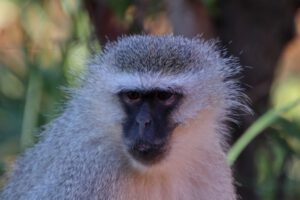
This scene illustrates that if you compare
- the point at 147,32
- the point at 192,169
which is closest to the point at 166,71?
the point at 192,169

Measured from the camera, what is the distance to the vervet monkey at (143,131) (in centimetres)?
454

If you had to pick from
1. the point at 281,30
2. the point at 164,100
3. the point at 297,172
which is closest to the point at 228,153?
the point at 164,100

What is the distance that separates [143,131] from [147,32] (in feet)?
6.71

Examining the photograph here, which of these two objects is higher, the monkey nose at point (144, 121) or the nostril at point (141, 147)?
the monkey nose at point (144, 121)

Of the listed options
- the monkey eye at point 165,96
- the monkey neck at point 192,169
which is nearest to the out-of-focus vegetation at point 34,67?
the monkey neck at point 192,169

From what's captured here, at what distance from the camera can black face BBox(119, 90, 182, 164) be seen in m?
4.39

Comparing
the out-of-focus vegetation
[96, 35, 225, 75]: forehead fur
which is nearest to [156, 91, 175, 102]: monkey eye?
[96, 35, 225, 75]: forehead fur

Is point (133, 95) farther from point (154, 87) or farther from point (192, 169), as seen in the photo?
point (192, 169)

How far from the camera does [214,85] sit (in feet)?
16.0

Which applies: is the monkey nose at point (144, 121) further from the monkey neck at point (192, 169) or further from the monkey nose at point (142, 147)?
the monkey neck at point (192, 169)

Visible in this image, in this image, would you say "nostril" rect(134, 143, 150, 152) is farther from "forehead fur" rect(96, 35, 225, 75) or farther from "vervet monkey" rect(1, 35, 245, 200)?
"forehead fur" rect(96, 35, 225, 75)

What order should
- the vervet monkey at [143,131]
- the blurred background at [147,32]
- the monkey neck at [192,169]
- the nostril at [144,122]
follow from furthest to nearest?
the blurred background at [147,32]
the monkey neck at [192,169]
the vervet monkey at [143,131]
the nostril at [144,122]

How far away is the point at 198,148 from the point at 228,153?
589 mm

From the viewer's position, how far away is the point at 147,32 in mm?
6336
